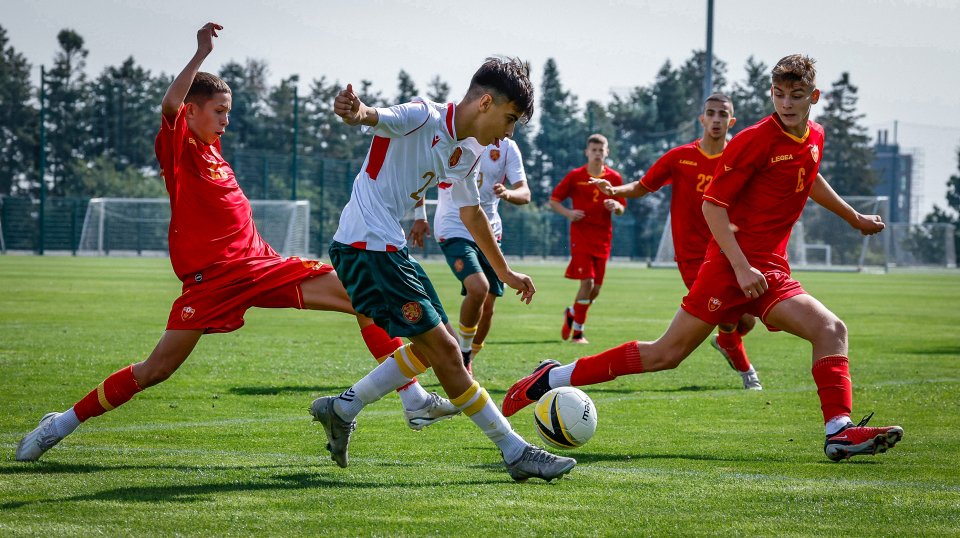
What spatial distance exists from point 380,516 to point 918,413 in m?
4.68

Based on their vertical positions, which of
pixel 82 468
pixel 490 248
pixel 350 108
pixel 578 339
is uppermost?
pixel 350 108

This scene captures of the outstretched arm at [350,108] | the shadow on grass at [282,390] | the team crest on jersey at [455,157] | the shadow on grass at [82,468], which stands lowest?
the shadow on grass at [282,390]

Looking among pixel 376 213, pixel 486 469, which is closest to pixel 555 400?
pixel 486 469

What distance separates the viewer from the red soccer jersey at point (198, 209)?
20.3ft

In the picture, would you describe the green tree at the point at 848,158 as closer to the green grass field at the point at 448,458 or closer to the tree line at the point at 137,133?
the tree line at the point at 137,133

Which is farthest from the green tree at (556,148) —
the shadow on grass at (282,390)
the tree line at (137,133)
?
the shadow on grass at (282,390)

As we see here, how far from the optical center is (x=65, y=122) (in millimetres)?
55656

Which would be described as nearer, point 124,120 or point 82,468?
point 82,468

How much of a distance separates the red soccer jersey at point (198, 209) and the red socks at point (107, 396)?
63cm

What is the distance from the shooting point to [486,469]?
578cm

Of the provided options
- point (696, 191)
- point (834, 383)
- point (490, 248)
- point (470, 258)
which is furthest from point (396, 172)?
point (696, 191)

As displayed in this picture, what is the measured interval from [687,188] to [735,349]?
1.40m

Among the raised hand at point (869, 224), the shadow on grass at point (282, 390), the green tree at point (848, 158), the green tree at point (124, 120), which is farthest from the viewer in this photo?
the green tree at point (848, 158)

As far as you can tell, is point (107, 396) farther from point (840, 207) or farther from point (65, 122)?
point (65, 122)
